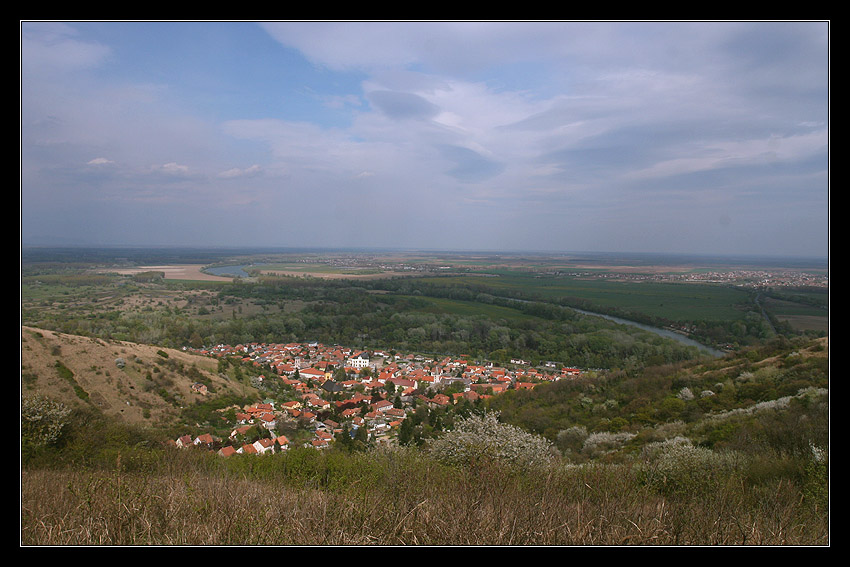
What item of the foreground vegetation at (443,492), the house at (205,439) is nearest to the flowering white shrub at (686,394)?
the foreground vegetation at (443,492)

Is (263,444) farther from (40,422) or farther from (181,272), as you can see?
(181,272)

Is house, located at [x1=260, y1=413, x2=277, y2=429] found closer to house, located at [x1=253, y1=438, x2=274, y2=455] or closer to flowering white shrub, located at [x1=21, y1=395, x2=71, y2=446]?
Answer: house, located at [x1=253, y1=438, x2=274, y2=455]

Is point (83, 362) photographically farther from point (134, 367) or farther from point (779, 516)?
point (779, 516)

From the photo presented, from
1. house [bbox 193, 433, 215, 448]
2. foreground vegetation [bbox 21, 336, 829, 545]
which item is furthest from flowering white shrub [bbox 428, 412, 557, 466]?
house [bbox 193, 433, 215, 448]

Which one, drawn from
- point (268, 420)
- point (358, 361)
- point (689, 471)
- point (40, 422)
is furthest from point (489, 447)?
point (358, 361)

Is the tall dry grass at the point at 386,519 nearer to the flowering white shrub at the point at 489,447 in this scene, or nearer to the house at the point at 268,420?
the flowering white shrub at the point at 489,447

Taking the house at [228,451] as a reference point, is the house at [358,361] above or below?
below
